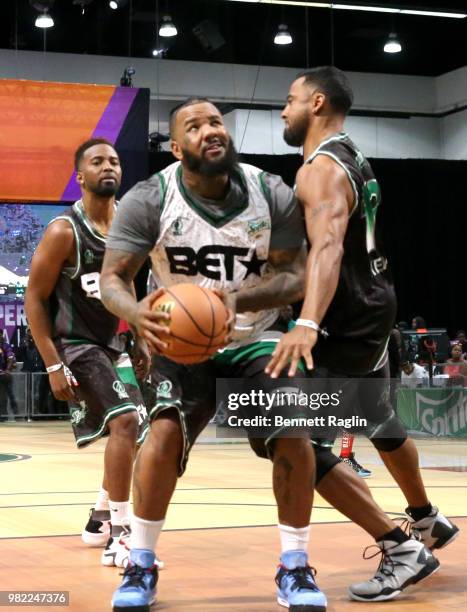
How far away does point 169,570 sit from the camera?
184 inches

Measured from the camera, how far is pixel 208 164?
12.6ft

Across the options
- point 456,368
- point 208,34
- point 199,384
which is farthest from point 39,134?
point 199,384

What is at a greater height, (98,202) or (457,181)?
(457,181)

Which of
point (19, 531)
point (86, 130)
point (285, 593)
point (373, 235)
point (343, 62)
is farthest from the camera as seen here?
point (343, 62)

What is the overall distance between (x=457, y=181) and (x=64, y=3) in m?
9.66

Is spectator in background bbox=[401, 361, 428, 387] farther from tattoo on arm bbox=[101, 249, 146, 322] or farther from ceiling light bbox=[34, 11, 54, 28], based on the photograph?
tattoo on arm bbox=[101, 249, 146, 322]

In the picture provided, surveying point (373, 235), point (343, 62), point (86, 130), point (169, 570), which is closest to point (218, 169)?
point (373, 235)

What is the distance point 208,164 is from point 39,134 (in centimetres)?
1330

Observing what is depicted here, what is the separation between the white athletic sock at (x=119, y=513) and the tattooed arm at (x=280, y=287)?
1.74 m

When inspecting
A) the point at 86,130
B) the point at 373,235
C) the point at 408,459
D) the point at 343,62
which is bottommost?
the point at 408,459

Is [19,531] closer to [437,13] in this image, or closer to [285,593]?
[285,593]

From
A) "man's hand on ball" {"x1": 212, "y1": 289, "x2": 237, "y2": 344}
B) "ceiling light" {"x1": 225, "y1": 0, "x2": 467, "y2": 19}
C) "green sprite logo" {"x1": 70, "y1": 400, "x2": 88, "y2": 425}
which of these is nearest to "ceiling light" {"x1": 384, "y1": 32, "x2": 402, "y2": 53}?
"ceiling light" {"x1": 225, "y1": 0, "x2": 467, "y2": 19}

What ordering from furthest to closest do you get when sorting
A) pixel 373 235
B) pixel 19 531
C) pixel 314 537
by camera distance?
pixel 19 531 → pixel 314 537 → pixel 373 235

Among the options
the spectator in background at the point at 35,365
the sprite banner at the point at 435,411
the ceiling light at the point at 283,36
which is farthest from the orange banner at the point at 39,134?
the sprite banner at the point at 435,411
